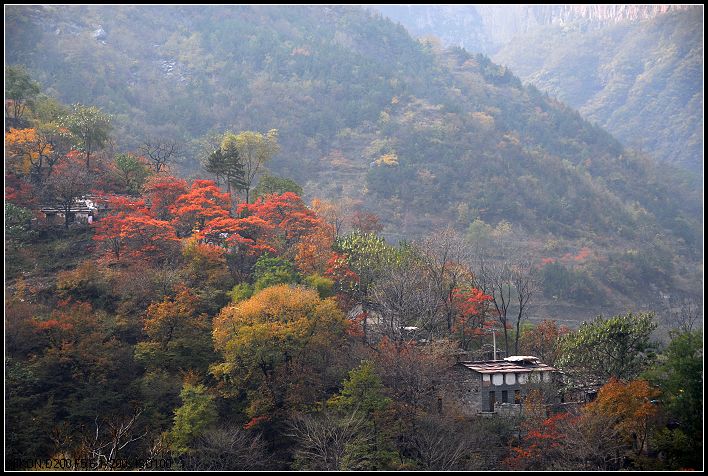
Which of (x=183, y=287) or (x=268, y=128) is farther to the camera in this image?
(x=268, y=128)

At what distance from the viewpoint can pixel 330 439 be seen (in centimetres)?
3222

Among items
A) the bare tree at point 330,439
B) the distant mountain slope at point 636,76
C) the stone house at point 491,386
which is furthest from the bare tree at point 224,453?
the distant mountain slope at point 636,76

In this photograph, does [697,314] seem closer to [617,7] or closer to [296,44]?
[296,44]

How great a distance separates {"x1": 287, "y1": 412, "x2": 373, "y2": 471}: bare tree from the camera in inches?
1227

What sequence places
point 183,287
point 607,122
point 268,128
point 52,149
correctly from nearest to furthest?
point 183,287 → point 52,149 → point 268,128 → point 607,122

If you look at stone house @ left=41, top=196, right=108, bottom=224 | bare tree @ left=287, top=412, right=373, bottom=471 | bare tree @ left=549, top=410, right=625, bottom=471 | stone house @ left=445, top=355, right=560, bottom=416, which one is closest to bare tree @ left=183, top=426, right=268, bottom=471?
bare tree @ left=287, top=412, right=373, bottom=471

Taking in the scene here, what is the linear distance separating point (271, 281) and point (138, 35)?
8659 centimetres

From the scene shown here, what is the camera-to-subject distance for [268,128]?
104 m

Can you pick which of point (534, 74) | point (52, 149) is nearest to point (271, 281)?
point (52, 149)

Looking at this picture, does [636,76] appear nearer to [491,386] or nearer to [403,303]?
[403,303]

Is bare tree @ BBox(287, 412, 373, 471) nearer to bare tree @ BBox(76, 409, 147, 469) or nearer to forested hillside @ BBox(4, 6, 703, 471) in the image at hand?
forested hillside @ BBox(4, 6, 703, 471)

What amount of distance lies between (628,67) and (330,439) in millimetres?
139590

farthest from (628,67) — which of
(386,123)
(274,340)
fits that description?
(274,340)

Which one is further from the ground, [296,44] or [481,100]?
[296,44]
